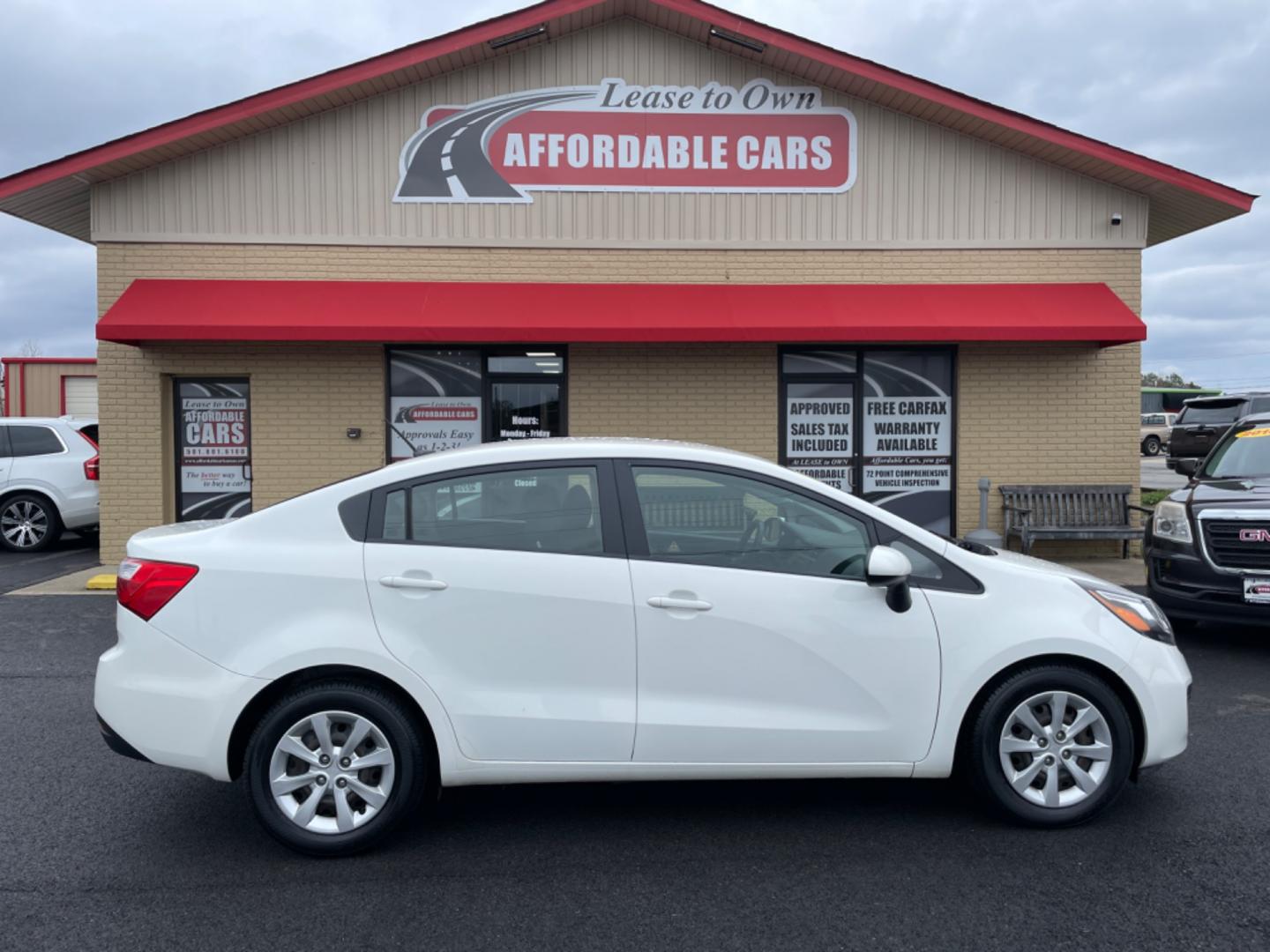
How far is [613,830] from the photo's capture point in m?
4.04

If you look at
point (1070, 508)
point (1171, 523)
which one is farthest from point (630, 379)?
point (1171, 523)

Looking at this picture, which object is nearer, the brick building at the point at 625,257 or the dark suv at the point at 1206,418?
the brick building at the point at 625,257

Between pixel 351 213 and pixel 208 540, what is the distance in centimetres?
799

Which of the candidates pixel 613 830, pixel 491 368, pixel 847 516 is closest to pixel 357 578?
pixel 613 830

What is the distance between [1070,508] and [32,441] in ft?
43.1

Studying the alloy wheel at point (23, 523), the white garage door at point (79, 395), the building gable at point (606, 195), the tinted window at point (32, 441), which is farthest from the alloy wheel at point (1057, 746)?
the white garage door at point (79, 395)

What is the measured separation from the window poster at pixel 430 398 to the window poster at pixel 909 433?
4582 millimetres

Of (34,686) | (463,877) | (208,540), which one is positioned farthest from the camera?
(34,686)

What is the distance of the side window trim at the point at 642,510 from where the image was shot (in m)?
3.86

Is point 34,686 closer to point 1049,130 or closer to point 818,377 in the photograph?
point 818,377

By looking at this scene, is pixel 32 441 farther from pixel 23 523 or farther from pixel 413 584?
pixel 413 584

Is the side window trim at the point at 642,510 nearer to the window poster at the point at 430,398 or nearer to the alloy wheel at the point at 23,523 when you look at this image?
the window poster at the point at 430,398

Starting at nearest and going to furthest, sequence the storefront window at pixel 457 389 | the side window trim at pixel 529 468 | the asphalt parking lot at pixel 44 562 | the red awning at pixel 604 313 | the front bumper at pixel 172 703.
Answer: the front bumper at pixel 172 703 < the side window trim at pixel 529 468 < the red awning at pixel 604 313 < the asphalt parking lot at pixel 44 562 < the storefront window at pixel 457 389

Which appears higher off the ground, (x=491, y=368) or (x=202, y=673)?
(x=491, y=368)
